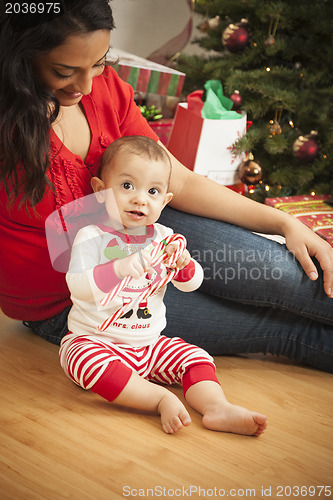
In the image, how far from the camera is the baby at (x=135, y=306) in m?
1.13

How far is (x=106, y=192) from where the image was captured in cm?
124

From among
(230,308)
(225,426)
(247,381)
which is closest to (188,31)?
(230,308)

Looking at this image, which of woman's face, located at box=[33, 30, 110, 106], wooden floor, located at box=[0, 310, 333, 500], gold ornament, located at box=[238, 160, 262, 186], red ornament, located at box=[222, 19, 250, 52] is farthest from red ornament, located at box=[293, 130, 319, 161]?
woman's face, located at box=[33, 30, 110, 106]

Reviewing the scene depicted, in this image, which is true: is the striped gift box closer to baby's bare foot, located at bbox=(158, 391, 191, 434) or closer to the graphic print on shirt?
the graphic print on shirt

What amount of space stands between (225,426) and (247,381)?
0.26m

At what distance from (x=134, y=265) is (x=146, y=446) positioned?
13.7 inches

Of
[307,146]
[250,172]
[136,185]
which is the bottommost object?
[250,172]

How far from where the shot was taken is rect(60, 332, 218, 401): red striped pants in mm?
1149

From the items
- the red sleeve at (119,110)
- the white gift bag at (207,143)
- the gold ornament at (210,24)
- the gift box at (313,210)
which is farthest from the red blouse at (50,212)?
the gold ornament at (210,24)

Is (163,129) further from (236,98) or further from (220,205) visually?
(220,205)

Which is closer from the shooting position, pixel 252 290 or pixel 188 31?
pixel 252 290

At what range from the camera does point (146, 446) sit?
1.08 metres

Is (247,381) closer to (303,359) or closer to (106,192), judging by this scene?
(303,359)

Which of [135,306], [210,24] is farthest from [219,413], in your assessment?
[210,24]
